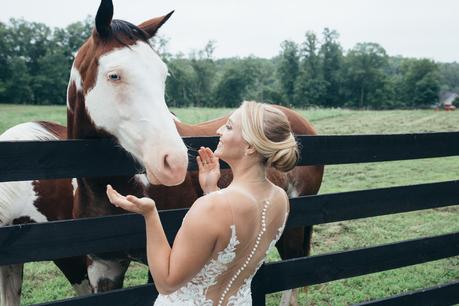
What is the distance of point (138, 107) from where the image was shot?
243cm

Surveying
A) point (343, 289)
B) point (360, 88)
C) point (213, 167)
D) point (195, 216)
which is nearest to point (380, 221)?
point (343, 289)

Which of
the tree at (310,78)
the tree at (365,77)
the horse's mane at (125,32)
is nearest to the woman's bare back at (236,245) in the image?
the horse's mane at (125,32)

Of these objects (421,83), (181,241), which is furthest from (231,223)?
(421,83)

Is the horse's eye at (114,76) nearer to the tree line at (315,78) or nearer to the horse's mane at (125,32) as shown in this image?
the horse's mane at (125,32)

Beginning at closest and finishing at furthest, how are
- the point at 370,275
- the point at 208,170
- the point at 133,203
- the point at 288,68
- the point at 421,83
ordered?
the point at 133,203
the point at 208,170
the point at 370,275
the point at 421,83
the point at 288,68

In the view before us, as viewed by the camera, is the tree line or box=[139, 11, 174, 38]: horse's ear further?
the tree line

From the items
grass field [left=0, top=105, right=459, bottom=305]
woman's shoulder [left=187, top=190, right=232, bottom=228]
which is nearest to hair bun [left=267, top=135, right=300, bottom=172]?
woman's shoulder [left=187, top=190, right=232, bottom=228]

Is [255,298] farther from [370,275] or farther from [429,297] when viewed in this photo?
[370,275]

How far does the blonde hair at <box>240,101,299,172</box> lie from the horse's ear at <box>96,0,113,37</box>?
50.4 inches

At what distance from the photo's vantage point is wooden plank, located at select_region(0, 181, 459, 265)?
6.72 feet

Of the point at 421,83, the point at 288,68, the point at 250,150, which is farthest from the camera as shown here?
the point at 288,68

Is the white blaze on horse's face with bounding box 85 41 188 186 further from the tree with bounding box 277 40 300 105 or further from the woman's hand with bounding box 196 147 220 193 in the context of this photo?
the tree with bounding box 277 40 300 105

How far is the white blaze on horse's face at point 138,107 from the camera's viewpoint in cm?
222

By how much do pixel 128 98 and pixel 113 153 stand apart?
339mm
